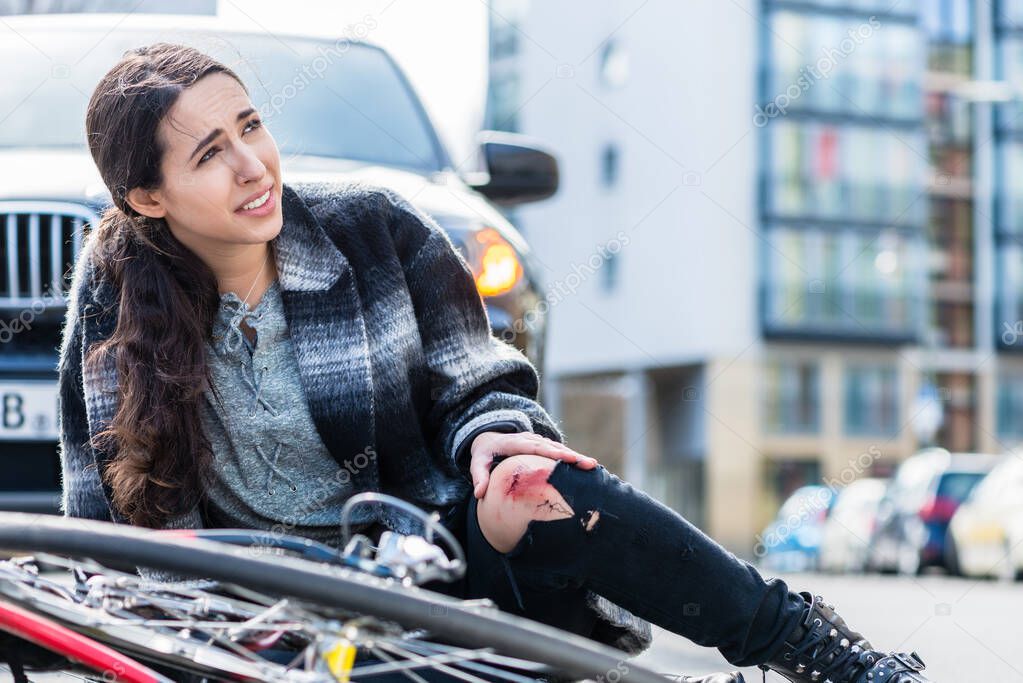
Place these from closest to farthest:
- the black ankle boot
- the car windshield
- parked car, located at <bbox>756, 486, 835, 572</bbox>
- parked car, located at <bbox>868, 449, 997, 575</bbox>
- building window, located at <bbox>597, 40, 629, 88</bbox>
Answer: the black ankle boot
the car windshield
parked car, located at <bbox>868, 449, 997, 575</bbox>
parked car, located at <bbox>756, 486, 835, 572</bbox>
building window, located at <bbox>597, 40, 629, 88</bbox>

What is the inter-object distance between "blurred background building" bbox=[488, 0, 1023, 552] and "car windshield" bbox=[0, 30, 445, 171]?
1199 inches

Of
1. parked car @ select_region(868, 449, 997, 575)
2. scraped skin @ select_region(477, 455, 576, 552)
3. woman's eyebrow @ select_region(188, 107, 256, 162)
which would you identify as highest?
woman's eyebrow @ select_region(188, 107, 256, 162)

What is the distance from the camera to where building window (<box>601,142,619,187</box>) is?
38344 mm

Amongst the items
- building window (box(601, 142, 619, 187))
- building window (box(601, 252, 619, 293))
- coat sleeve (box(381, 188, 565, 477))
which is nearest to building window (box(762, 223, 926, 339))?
building window (box(601, 252, 619, 293))

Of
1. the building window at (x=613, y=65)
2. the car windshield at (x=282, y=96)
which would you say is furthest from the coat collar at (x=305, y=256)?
the building window at (x=613, y=65)

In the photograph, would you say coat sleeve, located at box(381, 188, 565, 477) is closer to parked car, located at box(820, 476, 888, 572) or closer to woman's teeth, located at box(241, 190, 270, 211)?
woman's teeth, located at box(241, 190, 270, 211)

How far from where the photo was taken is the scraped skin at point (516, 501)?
2.25 m

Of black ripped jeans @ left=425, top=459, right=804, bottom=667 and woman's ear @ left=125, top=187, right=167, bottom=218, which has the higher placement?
woman's ear @ left=125, top=187, right=167, bottom=218

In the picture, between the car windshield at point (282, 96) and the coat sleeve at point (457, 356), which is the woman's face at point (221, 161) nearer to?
the coat sleeve at point (457, 356)

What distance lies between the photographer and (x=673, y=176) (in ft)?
123

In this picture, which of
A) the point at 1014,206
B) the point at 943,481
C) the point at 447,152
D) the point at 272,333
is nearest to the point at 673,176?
the point at 1014,206

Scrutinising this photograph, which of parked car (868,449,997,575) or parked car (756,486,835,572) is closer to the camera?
parked car (868,449,997,575)

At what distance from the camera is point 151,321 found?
2555 mm
